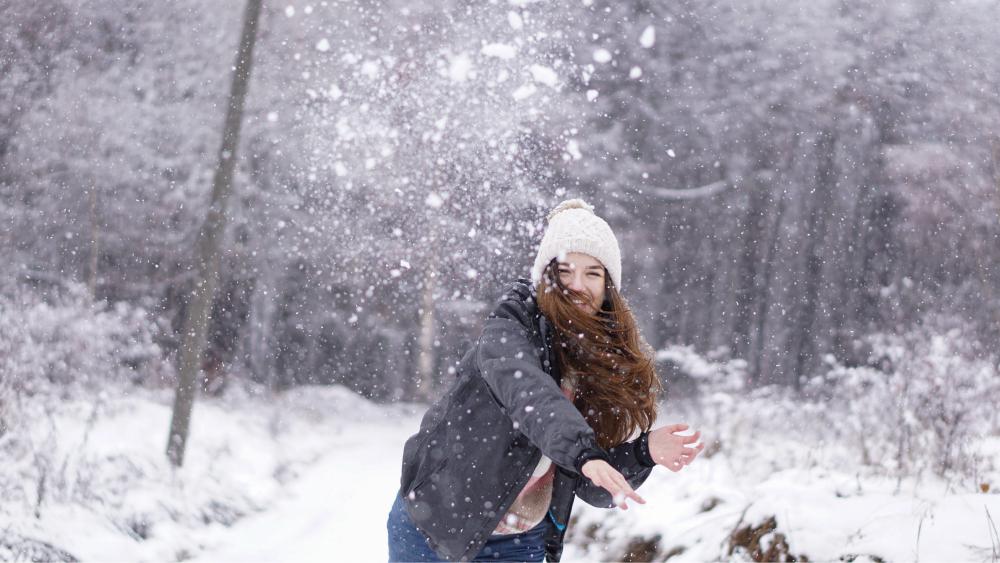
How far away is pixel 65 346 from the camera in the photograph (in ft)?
27.6

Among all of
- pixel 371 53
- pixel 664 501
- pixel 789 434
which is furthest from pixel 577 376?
pixel 371 53

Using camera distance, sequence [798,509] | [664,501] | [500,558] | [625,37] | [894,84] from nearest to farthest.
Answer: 1. [500,558]
2. [798,509]
3. [664,501]
4. [625,37]
5. [894,84]

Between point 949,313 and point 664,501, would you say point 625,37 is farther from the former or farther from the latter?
point 664,501

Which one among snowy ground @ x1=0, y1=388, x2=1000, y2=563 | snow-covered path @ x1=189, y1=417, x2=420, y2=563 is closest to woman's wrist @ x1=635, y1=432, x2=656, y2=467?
snowy ground @ x1=0, y1=388, x2=1000, y2=563

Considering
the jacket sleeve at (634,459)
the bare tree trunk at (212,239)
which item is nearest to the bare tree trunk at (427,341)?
the bare tree trunk at (212,239)

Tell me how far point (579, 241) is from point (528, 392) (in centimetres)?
55

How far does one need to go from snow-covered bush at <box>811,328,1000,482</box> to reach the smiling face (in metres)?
3.88

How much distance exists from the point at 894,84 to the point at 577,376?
58.9 ft

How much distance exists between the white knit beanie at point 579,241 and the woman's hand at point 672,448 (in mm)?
494

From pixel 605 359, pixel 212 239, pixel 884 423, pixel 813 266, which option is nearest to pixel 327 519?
pixel 212 239

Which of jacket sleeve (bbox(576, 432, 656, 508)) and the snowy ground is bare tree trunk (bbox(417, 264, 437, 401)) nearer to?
the snowy ground

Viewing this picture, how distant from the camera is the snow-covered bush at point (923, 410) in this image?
5.48 m

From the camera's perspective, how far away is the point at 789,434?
291 inches

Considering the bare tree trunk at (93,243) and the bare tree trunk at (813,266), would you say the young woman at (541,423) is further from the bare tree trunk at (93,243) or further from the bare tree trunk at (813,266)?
the bare tree trunk at (813,266)
